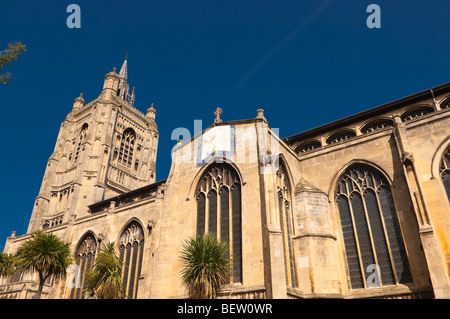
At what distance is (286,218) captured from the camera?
21.4m

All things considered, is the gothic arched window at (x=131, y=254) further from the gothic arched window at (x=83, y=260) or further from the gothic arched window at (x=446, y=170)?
the gothic arched window at (x=446, y=170)

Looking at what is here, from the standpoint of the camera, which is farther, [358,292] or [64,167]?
[64,167]

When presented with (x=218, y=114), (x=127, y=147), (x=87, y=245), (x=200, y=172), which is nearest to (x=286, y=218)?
(x=200, y=172)

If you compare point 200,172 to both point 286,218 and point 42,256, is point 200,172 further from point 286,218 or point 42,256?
point 42,256

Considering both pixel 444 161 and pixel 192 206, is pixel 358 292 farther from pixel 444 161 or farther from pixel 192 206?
pixel 192 206

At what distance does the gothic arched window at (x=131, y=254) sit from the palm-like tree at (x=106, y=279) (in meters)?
3.94

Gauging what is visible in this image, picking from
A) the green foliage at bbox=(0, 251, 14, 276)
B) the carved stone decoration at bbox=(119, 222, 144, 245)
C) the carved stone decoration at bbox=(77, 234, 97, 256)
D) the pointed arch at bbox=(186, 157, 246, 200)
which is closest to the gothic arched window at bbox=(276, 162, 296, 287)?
the pointed arch at bbox=(186, 157, 246, 200)

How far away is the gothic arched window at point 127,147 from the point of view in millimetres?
56591

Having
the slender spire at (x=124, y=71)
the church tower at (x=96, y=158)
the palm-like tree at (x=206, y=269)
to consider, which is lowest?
the palm-like tree at (x=206, y=269)

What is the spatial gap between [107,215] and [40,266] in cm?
901

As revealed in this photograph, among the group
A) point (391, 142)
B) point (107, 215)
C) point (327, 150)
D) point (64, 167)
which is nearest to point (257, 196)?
point (327, 150)

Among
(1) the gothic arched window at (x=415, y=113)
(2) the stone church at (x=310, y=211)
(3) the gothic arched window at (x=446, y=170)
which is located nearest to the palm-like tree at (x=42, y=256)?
(2) the stone church at (x=310, y=211)

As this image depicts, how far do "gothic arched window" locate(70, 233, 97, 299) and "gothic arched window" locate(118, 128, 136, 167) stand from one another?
2513cm

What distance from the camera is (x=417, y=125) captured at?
20.3 metres
